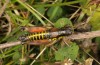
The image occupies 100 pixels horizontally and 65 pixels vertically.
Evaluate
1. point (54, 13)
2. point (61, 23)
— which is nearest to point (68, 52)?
point (61, 23)

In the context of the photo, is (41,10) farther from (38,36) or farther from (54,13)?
(38,36)

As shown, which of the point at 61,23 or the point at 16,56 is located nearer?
the point at 61,23

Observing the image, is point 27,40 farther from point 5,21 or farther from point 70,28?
point 5,21

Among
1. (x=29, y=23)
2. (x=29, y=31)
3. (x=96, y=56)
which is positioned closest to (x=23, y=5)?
(x=29, y=23)

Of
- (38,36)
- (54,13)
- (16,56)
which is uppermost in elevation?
(54,13)

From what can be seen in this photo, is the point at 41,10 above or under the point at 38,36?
above

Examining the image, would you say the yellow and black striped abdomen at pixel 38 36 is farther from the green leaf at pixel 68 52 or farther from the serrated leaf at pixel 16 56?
the serrated leaf at pixel 16 56
